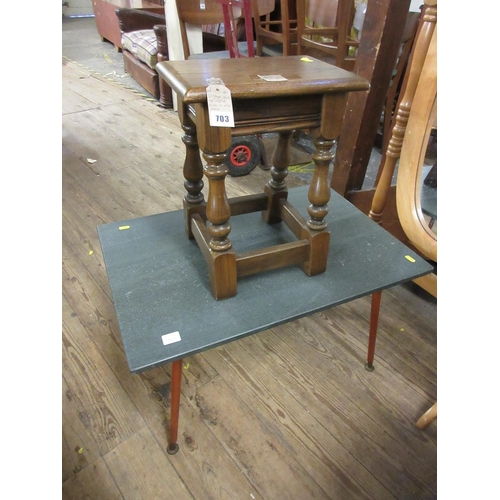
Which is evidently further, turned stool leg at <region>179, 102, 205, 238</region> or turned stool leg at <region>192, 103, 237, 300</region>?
turned stool leg at <region>179, 102, 205, 238</region>

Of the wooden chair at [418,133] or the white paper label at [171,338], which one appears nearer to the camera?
the white paper label at [171,338]

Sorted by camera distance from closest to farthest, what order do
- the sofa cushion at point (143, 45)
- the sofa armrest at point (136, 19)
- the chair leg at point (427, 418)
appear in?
1. the chair leg at point (427, 418)
2. the sofa cushion at point (143, 45)
3. the sofa armrest at point (136, 19)

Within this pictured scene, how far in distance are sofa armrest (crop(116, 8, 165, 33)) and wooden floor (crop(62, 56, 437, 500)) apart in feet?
10.4

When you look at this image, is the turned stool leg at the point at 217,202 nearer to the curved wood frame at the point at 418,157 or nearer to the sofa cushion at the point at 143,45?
the curved wood frame at the point at 418,157

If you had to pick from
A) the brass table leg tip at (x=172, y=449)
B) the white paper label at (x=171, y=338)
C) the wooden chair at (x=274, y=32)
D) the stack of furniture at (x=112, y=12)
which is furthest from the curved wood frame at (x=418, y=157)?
the stack of furniture at (x=112, y=12)

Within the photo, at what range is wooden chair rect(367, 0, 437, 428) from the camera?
956 mm

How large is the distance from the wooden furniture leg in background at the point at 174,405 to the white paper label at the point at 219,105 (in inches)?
18.1

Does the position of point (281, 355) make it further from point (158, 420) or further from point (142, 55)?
point (142, 55)

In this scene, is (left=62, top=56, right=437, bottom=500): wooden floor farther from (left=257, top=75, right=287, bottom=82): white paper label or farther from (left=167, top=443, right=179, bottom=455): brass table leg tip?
(left=257, top=75, right=287, bottom=82): white paper label

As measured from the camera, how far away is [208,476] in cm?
95

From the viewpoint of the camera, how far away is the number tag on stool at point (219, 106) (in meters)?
0.63

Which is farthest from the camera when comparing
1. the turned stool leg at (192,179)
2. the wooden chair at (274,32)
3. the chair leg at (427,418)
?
the wooden chair at (274,32)

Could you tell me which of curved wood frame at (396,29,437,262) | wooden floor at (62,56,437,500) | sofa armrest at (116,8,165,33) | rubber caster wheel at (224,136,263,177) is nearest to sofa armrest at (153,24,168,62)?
sofa armrest at (116,8,165,33)

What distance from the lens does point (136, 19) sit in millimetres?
3854
